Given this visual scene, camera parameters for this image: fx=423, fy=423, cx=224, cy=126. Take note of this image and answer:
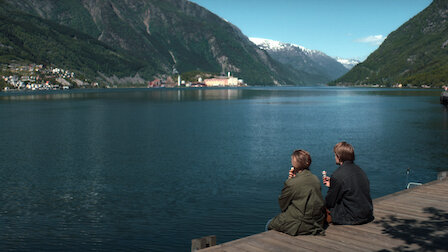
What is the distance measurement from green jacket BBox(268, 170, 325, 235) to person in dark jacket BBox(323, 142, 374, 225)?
90 centimetres

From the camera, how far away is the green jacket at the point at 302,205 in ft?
43.8

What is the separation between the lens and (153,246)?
816 inches

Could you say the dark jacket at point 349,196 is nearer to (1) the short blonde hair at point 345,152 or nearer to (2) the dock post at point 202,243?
(1) the short blonde hair at point 345,152

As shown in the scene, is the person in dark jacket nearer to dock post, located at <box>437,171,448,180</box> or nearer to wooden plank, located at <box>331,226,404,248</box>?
wooden plank, located at <box>331,226,404,248</box>

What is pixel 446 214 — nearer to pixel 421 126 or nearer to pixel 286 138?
pixel 286 138

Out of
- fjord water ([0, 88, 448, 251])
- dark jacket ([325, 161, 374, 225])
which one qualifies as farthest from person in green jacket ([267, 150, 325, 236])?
fjord water ([0, 88, 448, 251])

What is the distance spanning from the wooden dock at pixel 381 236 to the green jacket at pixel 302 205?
13.3 inches

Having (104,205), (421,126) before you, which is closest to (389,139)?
(421,126)

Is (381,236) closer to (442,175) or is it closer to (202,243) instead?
(202,243)

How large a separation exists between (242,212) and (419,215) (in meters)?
11.1

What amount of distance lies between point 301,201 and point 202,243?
3.37 m

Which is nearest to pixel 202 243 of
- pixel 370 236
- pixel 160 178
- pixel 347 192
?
pixel 347 192

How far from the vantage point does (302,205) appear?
1344 centimetres

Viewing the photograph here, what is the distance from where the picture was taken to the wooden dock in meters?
13.1
